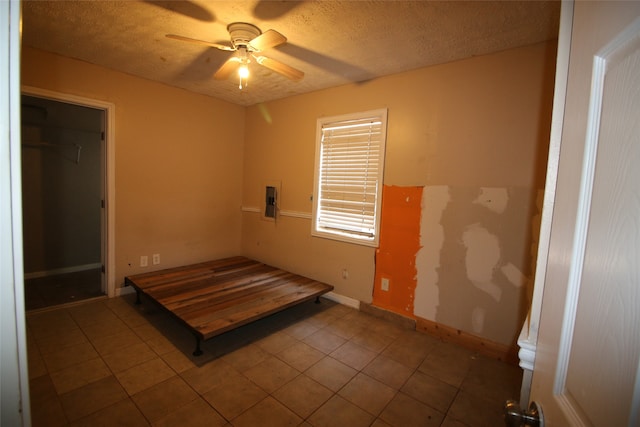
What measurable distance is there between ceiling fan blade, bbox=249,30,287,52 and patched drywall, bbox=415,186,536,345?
5.95ft

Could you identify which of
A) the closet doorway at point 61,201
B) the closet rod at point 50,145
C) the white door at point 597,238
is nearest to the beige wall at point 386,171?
the closet doorway at point 61,201

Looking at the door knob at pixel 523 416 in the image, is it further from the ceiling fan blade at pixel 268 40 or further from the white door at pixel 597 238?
the ceiling fan blade at pixel 268 40

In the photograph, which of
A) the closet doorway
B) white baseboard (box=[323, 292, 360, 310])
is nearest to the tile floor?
white baseboard (box=[323, 292, 360, 310])

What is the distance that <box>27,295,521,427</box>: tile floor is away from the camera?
171 cm

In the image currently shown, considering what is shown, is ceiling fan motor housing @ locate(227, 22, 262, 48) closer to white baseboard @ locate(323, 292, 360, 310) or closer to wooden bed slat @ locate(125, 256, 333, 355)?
wooden bed slat @ locate(125, 256, 333, 355)

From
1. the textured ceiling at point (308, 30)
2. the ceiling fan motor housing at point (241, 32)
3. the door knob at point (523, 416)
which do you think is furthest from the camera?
the ceiling fan motor housing at point (241, 32)

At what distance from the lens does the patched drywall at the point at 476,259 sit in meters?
2.26

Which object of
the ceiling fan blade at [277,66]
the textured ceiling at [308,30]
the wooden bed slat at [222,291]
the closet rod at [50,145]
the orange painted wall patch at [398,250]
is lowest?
the wooden bed slat at [222,291]

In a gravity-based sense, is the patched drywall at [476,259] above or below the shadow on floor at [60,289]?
above

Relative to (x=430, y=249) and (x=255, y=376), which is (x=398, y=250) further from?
(x=255, y=376)

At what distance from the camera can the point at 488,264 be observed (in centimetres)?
240

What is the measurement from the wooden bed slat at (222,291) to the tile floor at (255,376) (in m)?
0.25

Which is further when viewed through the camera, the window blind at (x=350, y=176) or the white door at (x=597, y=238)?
the window blind at (x=350, y=176)

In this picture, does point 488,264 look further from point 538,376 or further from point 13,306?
point 13,306
